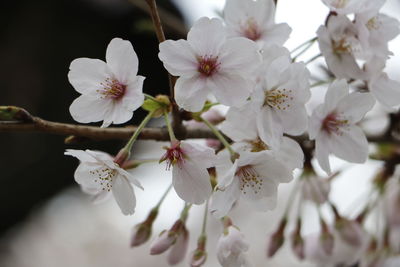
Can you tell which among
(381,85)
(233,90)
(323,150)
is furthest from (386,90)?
(233,90)

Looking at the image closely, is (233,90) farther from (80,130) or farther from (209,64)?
(80,130)

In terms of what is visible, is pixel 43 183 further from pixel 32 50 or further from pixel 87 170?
pixel 87 170

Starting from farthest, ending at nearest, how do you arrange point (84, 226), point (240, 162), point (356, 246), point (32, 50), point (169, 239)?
1. point (84, 226)
2. point (32, 50)
3. point (356, 246)
4. point (169, 239)
5. point (240, 162)

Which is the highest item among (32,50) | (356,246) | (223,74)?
(223,74)

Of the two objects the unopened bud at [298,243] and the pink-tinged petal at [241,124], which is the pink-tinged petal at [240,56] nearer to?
the pink-tinged petal at [241,124]

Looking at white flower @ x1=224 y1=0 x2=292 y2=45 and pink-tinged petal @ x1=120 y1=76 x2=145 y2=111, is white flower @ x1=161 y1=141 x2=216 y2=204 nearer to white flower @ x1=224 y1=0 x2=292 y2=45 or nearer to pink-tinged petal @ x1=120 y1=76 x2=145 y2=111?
pink-tinged petal @ x1=120 y1=76 x2=145 y2=111

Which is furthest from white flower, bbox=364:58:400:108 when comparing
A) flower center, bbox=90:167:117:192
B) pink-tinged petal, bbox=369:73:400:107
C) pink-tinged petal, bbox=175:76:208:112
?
flower center, bbox=90:167:117:192

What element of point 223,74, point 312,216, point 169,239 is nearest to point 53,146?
point 312,216
